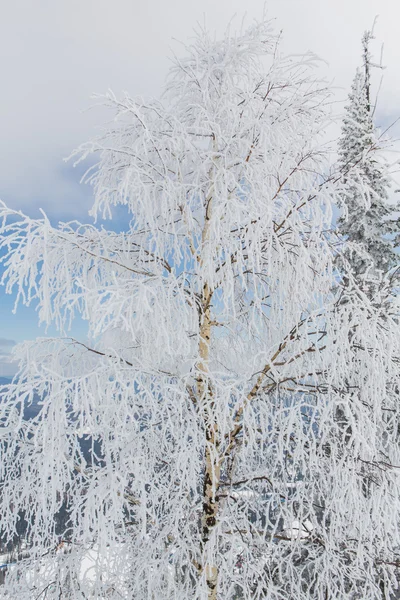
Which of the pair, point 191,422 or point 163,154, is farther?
point 163,154

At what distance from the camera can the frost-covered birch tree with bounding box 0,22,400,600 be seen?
3246 millimetres

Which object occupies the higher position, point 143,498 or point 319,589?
point 143,498

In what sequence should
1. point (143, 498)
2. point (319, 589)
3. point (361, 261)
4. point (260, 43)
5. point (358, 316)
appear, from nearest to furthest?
point (143, 498), point (358, 316), point (319, 589), point (260, 43), point (361, 261)

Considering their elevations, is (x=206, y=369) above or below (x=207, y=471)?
above

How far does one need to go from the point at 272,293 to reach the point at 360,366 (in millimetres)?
1114

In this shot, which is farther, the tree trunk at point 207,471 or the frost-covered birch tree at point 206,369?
the tree trunk at point 207,471

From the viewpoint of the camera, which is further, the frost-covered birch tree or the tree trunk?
the tree trunk

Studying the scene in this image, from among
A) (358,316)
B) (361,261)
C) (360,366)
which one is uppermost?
(361,261)

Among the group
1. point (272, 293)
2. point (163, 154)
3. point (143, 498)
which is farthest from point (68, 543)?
point (163, 154)

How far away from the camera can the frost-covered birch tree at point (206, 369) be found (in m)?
3.25

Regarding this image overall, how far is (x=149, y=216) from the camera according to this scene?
11.3 feet

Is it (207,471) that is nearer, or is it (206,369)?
(206,369)

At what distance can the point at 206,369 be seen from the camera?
147 inches

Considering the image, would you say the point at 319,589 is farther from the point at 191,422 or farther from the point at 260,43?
the point at 260,43
